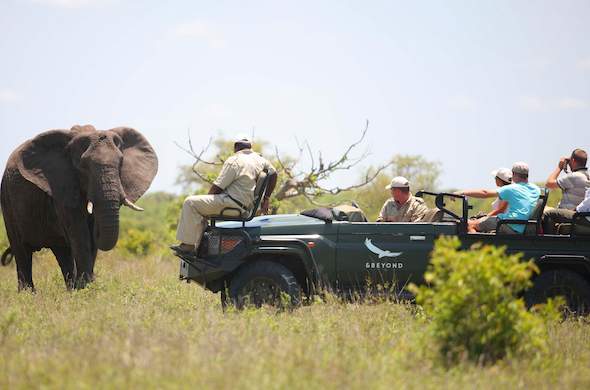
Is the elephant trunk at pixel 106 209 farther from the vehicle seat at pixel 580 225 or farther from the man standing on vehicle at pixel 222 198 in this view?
the vehicle seat at pixel 580 225

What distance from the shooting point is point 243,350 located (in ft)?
24.2


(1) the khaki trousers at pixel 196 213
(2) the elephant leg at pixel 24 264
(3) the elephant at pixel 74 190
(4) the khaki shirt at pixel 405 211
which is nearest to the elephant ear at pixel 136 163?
(3) the elephant at pixel 74 190

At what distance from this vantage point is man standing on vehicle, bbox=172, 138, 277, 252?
10.1m

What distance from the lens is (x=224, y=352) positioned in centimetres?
733

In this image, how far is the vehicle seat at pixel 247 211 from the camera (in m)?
10.1

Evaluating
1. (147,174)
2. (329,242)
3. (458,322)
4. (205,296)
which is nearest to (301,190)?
(147,174)

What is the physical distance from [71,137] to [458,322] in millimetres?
7965

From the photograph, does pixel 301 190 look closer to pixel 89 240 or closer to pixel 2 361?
pixel 89 240

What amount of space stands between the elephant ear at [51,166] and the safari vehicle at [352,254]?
3.99 meters

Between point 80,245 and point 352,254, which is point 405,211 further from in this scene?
point 80,245

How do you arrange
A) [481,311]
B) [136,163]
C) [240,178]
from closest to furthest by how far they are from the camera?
[481,311] < [240,178] < [136,163]

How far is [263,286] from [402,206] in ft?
6.79

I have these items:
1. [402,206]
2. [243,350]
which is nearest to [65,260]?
[402,206]

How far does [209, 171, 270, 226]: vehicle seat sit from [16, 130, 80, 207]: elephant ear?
3829 mm
